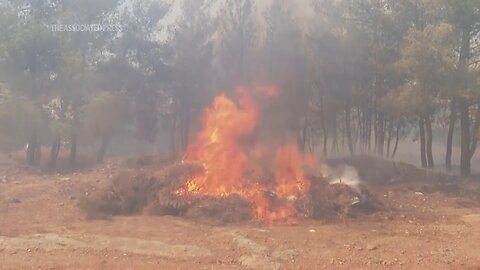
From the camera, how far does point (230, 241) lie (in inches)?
412

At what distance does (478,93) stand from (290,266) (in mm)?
12080

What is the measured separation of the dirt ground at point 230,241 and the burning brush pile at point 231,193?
512 millimetres

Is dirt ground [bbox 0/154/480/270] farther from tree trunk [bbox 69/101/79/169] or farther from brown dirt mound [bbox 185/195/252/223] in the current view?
tree trunk [bbox 69/101/79/169]

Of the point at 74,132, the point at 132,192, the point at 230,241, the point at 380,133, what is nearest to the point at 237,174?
the point at 132,192

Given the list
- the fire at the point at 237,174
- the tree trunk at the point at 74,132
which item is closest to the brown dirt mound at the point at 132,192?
the fire at the point at 237,174

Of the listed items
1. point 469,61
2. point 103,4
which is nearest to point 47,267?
point 469,61

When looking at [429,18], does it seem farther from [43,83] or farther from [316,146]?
[43,83]

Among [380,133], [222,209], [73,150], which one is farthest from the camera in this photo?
[380,133]

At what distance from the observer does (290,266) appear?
9016 mm

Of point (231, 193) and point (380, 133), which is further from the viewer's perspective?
point (380, 133)

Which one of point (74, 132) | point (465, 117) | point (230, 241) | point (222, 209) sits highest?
point (465, 117)

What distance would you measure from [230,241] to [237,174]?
171 inches

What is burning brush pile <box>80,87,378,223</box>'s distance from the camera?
12.7 metres

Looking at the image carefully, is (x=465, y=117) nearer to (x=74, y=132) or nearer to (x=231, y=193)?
(x=231, y=193)
